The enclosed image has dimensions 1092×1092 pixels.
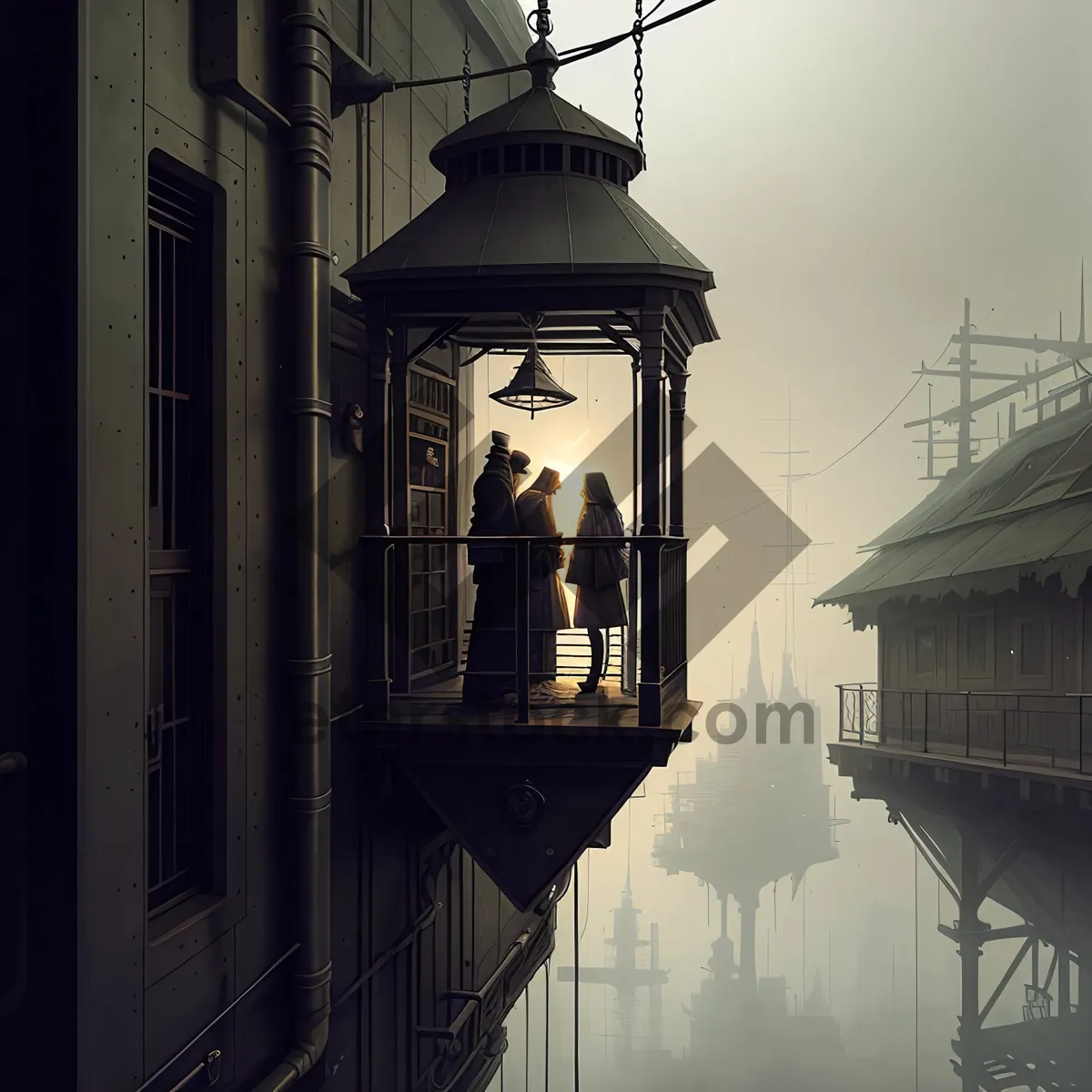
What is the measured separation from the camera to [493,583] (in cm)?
617

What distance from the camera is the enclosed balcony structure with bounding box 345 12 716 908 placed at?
213 inches

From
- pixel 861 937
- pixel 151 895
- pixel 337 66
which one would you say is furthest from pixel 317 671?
pixel 861 937

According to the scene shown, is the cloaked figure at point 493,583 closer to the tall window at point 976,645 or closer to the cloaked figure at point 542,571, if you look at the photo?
the cloaked figure at point 542,571

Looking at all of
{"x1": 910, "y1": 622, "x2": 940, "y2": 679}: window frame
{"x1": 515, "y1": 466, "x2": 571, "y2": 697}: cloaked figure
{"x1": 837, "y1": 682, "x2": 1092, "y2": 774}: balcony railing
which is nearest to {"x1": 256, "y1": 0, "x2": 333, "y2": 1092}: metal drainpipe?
{"x1": 515, "y1": 466, "x2": 571, "y2": 697}: cloaked figure

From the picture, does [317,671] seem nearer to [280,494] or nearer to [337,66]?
[280,494]

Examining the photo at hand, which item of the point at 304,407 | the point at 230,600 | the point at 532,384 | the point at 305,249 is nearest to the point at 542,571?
the point at 532,384

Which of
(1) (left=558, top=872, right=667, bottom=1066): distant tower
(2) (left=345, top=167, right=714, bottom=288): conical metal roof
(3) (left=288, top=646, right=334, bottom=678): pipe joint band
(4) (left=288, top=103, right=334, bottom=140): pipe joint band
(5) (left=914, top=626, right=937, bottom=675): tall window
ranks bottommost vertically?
(1) (left=558, top=872, right=667, bottom=1066): distant tower

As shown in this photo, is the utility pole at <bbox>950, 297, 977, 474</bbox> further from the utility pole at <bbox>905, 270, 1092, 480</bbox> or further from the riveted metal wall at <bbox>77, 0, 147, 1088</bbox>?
the riveted metal wall at <bbox>77, 0, 147, 1088</bbox>

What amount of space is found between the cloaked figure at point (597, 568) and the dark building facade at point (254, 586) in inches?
15.5

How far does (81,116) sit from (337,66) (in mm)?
2419

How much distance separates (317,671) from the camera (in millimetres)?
4984

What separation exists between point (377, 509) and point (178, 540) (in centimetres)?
164

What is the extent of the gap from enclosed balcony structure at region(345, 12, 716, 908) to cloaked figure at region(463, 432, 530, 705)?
0.63ft
